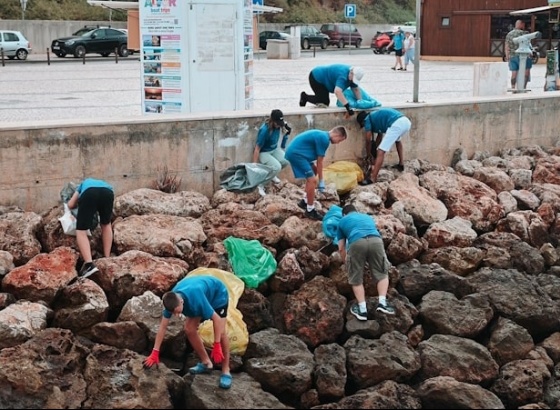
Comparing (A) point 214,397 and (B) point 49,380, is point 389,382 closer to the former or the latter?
(A) point 214,397

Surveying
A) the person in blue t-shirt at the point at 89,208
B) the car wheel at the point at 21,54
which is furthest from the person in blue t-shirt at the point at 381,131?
the car wheel at the point at 21,54

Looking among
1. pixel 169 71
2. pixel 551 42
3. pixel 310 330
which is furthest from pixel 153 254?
pixel 551 42

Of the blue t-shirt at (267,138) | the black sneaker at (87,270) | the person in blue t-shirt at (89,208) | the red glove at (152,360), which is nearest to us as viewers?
the red glove at (152,360)

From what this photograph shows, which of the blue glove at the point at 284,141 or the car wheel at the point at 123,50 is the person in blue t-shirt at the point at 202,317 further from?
the car wheel at the point at 123,50

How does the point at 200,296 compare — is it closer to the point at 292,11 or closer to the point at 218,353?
the point at 218,353

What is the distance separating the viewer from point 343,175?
49.9 feet

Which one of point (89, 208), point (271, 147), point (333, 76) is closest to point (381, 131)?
point (333, 76)

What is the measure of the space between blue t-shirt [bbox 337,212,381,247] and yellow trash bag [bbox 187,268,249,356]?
60.0 inches

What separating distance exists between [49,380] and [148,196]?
444cm

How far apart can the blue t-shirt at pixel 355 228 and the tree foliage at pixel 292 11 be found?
30.1 metres

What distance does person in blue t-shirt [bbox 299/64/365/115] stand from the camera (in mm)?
15664

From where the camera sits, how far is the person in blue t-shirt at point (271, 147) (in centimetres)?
1438

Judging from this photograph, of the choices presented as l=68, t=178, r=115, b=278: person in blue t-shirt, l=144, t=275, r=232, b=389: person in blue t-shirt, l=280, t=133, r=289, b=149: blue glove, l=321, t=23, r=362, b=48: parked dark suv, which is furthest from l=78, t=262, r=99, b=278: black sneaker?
l=321, t=23, r=362, b=48: parked dark suv

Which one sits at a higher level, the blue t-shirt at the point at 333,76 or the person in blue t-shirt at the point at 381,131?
the blue t-shirt at the point at 333,76
